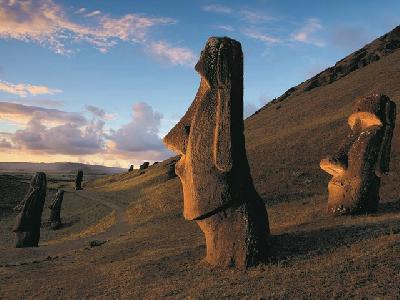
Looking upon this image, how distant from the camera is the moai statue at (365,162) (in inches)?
599

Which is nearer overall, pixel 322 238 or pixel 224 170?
pixel 224 170

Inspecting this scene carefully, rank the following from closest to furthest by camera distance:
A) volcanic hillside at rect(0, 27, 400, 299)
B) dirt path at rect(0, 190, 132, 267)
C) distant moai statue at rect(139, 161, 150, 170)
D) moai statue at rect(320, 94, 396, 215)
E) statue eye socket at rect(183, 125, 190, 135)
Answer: volcanic hillside at rect(0, 27, 400, 299), statue eye socket at rect(183, 125, 190, 135), moai statue at rect(320, 94, 396, 215), dirt path at rect(0, 190, 132, 267), distant moai statue at rect(139, 161, 150, 170)

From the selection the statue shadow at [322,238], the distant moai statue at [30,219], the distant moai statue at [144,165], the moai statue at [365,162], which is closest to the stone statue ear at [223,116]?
the statue shadow at [322,238]

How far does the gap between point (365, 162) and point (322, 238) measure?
4700 mm

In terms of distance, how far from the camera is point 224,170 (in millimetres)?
10328

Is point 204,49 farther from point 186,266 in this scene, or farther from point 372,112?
point 372,112

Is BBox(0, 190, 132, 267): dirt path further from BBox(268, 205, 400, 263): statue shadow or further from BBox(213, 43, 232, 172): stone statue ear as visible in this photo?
BBox(213, 43, 232, 172): stone statue ear

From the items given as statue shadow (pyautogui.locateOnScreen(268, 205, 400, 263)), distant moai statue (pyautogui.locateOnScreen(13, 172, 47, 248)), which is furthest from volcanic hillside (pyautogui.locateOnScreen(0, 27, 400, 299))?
distant moai statue (pyautogui.locateOnScreen(13, 172, 47, 248))

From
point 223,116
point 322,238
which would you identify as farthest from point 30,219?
point 322,238

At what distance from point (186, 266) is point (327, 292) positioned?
14.7 feet

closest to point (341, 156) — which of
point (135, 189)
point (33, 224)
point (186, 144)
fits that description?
point (186, 144)

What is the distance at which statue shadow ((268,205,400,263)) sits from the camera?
10.7 m

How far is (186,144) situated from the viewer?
11445mm

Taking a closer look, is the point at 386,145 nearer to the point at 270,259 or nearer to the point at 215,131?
the point at 270,259
